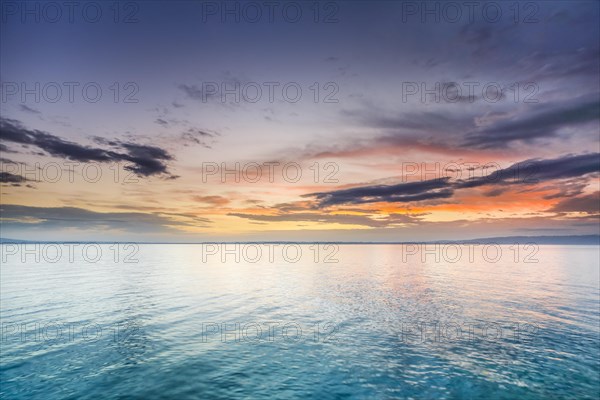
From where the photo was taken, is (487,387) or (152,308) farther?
(152,308)

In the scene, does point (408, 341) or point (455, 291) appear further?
point (455, 291)

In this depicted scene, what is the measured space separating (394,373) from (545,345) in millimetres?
16810

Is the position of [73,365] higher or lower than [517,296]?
higher

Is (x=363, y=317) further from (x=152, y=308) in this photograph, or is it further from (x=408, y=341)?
(x=152, y=308)

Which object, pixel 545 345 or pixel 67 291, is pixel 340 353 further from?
pixel 67 291

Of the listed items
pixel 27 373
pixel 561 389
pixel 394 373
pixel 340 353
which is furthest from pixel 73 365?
pixel 561 389

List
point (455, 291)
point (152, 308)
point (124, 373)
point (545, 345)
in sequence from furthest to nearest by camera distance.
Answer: point (455, 291)
point (152, 308)
point (545, 345)
point (124, 373)

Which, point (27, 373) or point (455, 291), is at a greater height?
point (27, 373)

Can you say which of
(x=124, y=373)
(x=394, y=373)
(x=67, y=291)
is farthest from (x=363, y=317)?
(x=67, y=291)

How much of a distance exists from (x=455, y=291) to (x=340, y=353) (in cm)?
4365

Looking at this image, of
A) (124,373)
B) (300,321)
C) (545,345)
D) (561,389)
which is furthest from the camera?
(300,321)

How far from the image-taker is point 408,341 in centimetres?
3167

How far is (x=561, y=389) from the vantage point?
21.9 m

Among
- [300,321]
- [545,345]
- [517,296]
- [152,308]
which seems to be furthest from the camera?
[517,296]
